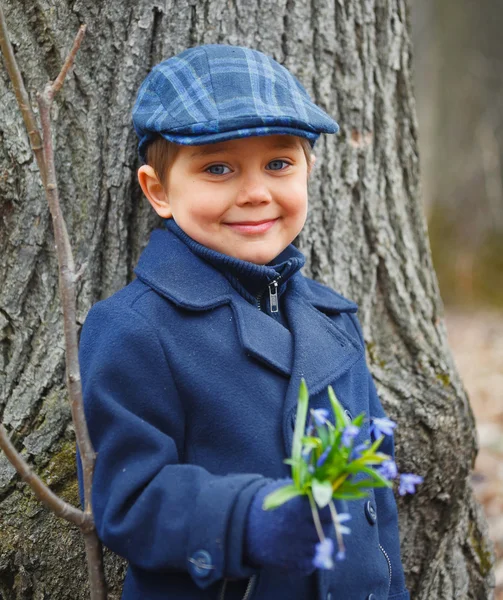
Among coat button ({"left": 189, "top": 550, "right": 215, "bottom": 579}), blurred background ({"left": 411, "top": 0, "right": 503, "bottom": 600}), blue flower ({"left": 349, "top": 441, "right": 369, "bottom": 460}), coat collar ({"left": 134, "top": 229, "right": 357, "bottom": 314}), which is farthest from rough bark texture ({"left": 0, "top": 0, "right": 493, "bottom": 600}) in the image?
blurred background ({"left": 411, "top": 0, "right": 503, "bottom": 600})

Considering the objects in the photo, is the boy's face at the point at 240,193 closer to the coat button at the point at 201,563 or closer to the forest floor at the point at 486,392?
the coat button at the point at 201,563

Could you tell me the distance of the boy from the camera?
165cm

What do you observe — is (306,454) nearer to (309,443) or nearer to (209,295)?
(309,443)

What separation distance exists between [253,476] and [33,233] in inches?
46.3

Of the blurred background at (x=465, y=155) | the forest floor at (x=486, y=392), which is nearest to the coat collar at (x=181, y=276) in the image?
the forest floor at (x=486, y=392)

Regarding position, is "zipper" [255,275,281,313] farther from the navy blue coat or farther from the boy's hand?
the boy's hand

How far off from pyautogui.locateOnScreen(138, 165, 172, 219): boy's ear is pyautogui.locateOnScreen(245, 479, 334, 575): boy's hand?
2.84 ft

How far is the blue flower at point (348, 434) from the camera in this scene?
1.43 metres

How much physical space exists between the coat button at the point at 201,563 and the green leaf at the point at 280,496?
9.0 inches

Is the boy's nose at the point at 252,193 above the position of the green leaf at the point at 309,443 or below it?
above

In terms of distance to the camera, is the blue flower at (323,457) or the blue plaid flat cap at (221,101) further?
the blue plaid flat cap at (221,101)

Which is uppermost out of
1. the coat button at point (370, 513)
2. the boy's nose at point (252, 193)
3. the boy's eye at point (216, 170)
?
the boy's eye at point (216, 170)

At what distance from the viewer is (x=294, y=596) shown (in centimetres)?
179

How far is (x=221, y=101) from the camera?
5.93 feet
